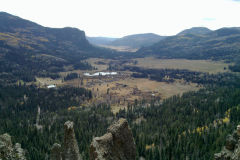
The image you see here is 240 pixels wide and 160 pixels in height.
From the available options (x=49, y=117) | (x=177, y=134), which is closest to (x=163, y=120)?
(x=177, y=134)

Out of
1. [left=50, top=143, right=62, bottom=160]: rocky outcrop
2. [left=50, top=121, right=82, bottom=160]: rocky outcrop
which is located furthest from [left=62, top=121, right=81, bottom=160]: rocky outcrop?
[left=50, top=143, right=62, bottom=160]: rocky outcrop

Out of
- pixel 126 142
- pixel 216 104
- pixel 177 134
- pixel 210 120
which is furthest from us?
pixel 216 104

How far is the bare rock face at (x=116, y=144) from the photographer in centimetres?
2634

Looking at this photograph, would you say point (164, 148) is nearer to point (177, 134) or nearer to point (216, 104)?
point (177, 134)

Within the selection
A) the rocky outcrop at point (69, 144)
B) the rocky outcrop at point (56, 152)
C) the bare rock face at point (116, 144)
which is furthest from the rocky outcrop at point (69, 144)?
the rocky outcrop at point (56, 152)

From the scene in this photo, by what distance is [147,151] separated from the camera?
84062 millimetres

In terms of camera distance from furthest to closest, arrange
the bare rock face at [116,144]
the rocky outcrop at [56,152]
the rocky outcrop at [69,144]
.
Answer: the rocky outcrop at [56,152]
the rocky outcrop at [69,144]
the bare rock face at [116,144]

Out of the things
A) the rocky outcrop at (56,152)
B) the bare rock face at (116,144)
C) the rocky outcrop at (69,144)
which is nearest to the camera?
the bare rock face at (116,144)

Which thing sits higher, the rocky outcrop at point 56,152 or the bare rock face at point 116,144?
the bare rock face at point 116,144

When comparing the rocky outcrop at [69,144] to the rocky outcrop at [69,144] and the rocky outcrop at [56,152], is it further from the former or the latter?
the rocky outcrop at [56,152]

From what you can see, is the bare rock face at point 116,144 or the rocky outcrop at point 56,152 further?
the rocky outcrop at point 56,152

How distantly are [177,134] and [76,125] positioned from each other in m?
65.1

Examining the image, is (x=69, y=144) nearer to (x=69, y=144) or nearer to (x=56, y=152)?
(x=69, y=144)

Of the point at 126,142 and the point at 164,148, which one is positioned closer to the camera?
the point at 126,142
